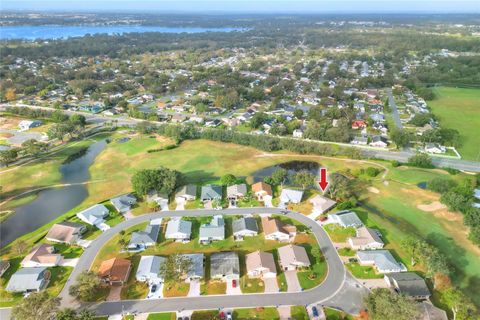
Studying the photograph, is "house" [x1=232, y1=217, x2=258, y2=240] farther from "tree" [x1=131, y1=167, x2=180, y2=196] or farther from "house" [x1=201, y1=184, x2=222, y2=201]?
"tree" [x1=131, y1=167, x2=180, y2=196]

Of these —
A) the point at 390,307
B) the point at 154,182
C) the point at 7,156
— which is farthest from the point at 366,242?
the point at 7,156

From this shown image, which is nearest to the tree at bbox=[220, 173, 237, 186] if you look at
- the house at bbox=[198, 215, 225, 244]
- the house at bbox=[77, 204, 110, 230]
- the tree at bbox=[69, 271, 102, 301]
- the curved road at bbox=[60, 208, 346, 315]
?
the house at bbox=[198, 215, 225, 244]

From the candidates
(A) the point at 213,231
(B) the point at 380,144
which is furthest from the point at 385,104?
(A) the point at 213,231

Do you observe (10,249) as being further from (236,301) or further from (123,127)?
(123,127)

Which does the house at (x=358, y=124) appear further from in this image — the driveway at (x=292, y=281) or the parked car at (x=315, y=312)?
the parked car at (x=315, y=312)

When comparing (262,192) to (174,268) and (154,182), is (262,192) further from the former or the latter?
(174,268)

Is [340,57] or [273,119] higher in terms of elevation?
[340,57]
